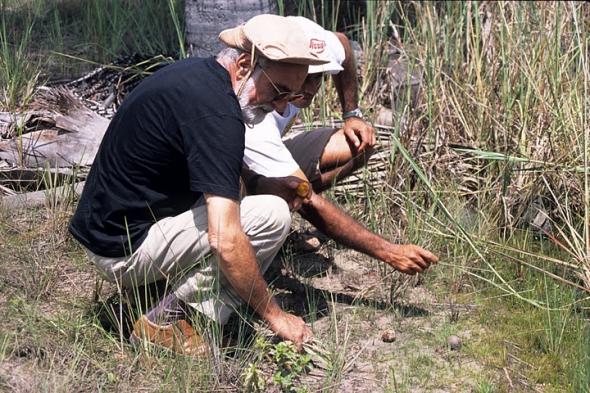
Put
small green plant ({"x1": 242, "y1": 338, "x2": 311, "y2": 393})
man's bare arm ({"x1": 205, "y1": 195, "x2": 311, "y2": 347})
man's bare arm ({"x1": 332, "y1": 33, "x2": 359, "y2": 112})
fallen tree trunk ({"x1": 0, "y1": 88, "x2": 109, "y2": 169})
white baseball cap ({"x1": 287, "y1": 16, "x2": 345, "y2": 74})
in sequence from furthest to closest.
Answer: fallen tree trunk ({"x1": 0, "y1": 88, "x2": 109, "y2": 169}), man's bare arm ({"x1": 332, "y1": 33, "x2": 359, "y2": 112}), white baseball cap ({"x1": 287, "y1": 16, "x2": 345, "y2": 74}), small green plant ({"x1": 242, "y1": 338, "x2": 311, "y2": 393}), man's bare arm ({"x1": 205, "y1": 195, "x2": 311, "y2": 347})

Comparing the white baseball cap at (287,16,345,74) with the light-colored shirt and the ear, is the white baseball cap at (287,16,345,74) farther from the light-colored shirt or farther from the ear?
the ear

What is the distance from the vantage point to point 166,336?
397cm

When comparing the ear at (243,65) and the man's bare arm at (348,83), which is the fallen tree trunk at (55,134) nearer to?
the man's bare arm at (348,83)

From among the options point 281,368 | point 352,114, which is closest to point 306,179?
point 281,368

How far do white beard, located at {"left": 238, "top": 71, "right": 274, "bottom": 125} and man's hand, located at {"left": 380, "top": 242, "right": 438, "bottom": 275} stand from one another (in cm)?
75

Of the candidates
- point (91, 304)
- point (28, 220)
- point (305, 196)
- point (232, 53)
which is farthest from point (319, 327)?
point (28, 220)

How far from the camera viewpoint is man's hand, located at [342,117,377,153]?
4.91 metres

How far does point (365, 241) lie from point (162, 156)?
0.95 metres

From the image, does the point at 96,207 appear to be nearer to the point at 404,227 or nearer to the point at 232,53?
the point at 232,53

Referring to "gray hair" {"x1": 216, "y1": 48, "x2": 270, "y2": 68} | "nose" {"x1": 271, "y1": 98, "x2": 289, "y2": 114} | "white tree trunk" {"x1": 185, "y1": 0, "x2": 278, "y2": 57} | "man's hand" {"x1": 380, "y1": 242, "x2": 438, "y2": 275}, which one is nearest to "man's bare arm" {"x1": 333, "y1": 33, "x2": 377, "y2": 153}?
"white tree trunk" {"x1": 185, "y1": 0, "x2": 278, "y2": 57}

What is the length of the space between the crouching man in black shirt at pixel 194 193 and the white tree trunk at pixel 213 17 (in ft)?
4.89

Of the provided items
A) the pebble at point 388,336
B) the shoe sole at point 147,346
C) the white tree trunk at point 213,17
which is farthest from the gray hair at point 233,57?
the white tree trunk at point 213,17

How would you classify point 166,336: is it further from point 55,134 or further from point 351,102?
point 55,134

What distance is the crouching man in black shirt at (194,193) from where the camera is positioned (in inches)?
143
